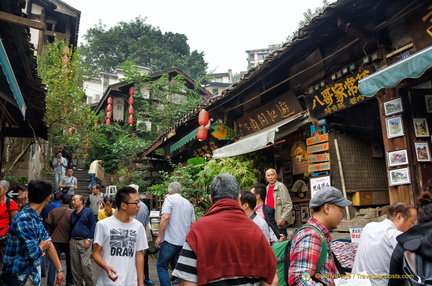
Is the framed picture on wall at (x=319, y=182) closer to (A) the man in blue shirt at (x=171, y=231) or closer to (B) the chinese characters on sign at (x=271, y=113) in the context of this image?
(B) the chinese characters on sign at (x=271, y=113)

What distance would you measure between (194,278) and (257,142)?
6984mm

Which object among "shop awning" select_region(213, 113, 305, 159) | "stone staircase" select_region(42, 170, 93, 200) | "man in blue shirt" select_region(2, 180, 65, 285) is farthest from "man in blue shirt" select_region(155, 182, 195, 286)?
"stone staircase" select_region(42, 170, 93, 200)

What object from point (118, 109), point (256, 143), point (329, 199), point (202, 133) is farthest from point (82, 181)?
point (329, 199)

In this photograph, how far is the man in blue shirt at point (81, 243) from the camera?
671cm

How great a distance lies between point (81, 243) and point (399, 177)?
6.14 m

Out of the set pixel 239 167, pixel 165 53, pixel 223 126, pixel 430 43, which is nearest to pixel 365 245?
pixel 430 43

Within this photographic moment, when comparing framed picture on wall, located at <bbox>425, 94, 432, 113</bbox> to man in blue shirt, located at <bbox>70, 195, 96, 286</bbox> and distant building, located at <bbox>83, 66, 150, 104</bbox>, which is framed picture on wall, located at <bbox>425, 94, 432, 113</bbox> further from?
distant building, located at <bbox>83, 66, 150, 104</bbox>

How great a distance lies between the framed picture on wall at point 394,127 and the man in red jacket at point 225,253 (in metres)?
4.98

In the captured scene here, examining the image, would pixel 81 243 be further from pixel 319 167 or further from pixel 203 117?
pixel 203 117

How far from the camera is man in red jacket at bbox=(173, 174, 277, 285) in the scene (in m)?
2.31

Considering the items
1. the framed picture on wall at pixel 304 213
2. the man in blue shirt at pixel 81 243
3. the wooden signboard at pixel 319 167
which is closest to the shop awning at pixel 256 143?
the wooden signboard at pixel 319 167

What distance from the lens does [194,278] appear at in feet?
7.63

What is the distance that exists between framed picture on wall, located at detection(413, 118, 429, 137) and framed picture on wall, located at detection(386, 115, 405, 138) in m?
0.26

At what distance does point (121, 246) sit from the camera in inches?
161
